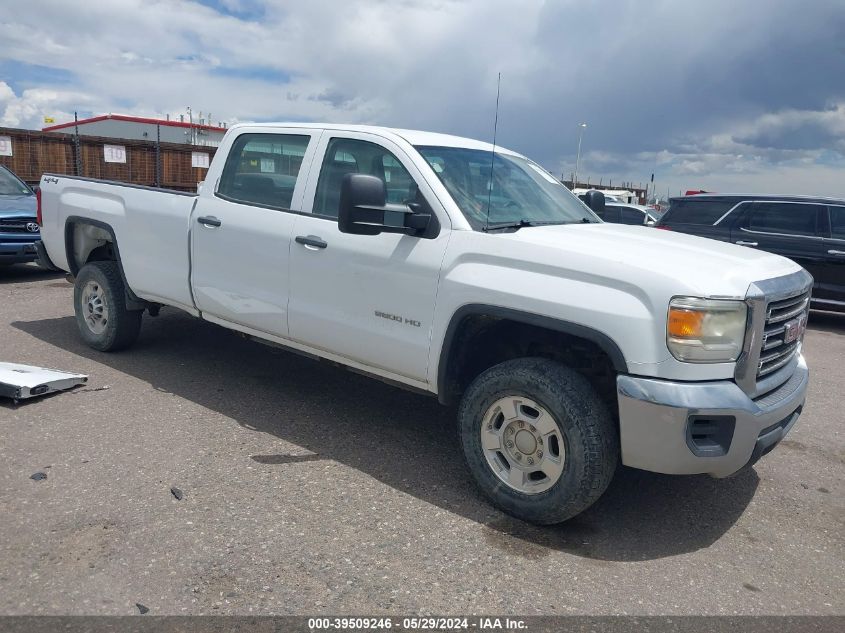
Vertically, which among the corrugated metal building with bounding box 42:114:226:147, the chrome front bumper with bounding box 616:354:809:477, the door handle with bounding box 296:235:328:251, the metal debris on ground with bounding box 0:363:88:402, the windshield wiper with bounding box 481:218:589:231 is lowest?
the metal debris on ground with bounding box 0:363:88:402

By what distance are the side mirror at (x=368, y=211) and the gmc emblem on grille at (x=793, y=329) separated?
6.26 ft

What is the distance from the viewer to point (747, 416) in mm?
3135

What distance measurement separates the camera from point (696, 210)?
10125 mm

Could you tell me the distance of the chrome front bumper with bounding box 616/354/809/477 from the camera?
3.05 metres

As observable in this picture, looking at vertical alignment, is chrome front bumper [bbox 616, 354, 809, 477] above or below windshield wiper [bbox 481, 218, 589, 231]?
below

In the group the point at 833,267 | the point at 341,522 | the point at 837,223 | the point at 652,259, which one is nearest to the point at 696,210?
the point at 837,223

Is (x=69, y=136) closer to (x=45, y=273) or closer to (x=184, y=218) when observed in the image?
(x=45, y=273)

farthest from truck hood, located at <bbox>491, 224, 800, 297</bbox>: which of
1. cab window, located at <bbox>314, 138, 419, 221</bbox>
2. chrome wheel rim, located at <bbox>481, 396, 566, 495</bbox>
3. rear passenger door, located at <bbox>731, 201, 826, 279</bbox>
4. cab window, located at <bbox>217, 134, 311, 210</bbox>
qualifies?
rear passenger door, located at <bbox>731, 201, 826, 279</bbox>

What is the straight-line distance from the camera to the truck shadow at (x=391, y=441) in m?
3.54

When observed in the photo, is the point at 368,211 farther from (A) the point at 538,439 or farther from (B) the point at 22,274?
(B) the point at 22,274

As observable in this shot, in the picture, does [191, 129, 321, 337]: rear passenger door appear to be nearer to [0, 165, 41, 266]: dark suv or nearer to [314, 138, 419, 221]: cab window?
[314, 138, 419, 221]: cab window

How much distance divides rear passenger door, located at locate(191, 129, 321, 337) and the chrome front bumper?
2.31 meters

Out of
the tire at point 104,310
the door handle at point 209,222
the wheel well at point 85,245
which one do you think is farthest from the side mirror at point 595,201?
the wheel well at point 85,245

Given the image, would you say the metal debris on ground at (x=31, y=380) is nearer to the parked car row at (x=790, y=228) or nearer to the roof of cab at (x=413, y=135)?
the roof of cab at (x=413, y=135)
